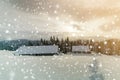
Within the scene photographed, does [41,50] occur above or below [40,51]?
above

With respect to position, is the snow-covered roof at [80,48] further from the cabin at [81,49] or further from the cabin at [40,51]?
the cabin at [40,51]

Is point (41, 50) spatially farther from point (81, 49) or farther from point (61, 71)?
point (61, 71)

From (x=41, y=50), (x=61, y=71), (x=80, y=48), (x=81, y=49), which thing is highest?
(x=61, y=71)

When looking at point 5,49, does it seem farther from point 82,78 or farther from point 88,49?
point 82,78

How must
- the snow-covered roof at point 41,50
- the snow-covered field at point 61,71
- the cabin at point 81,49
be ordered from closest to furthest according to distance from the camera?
1. the snow-covered field at point 61,71
2. the snow-covered roof at point 41,50
3. the cabin at point 81,49

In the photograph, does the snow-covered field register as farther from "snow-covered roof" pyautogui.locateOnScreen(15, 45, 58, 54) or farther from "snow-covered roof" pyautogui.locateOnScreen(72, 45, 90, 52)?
"snow-covered roof" pyautogui.locateOnScreen(72, 45, 90, 52)

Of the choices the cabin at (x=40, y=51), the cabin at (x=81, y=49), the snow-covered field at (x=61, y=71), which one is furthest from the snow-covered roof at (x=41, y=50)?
the snow-covered field at (x=61, y=71)

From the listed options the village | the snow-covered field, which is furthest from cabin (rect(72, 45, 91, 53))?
the snow-covered field

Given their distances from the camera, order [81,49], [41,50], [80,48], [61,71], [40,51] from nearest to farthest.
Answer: [61,71]
[40,51]
[41,50]
[81,49]
[80,48]

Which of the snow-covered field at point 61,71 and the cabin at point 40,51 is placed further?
the cabin at point 40,51

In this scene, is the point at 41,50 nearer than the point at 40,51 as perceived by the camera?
No

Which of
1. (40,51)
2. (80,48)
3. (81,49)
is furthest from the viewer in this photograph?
(80,48)

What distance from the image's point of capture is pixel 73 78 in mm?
20891

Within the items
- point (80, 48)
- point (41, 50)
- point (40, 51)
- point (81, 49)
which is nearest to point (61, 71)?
point (40, 51)
